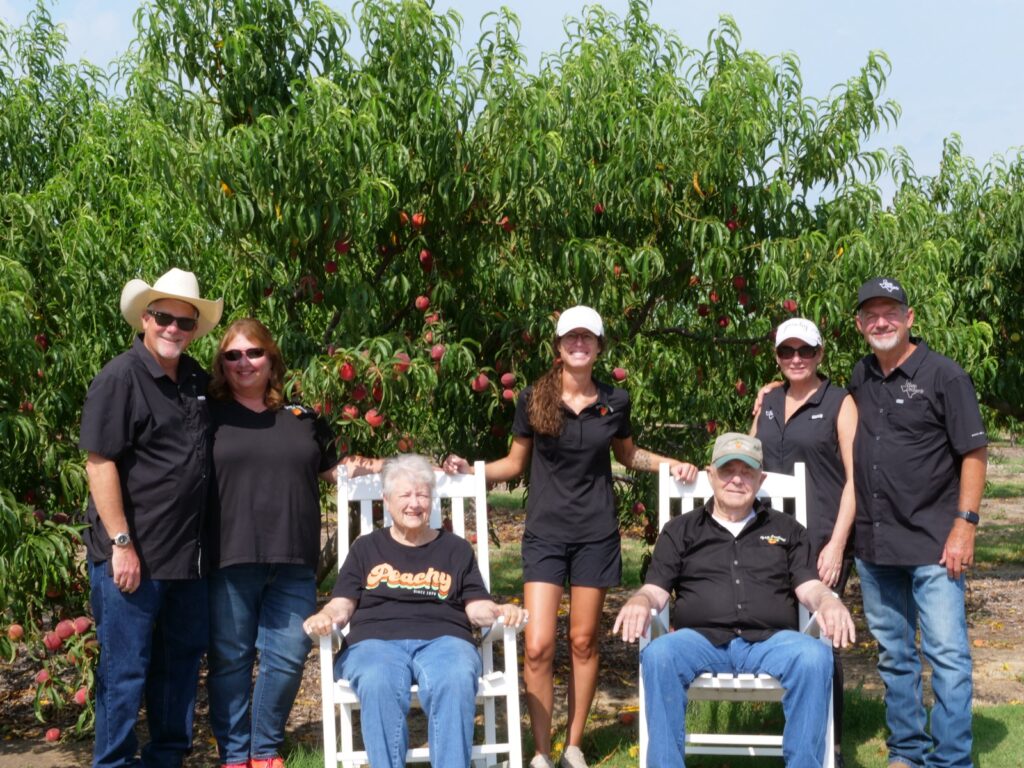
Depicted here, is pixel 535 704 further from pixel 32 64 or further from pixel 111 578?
pixel 32 64

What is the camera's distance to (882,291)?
14.7ft

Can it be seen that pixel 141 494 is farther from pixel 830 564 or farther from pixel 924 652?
pixel 924 652

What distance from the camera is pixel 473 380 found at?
5.06 m

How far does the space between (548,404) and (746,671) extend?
1261mm

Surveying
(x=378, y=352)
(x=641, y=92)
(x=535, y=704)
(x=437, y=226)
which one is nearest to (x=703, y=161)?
(x=641, y=92)

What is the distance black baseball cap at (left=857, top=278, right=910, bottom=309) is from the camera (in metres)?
4.50

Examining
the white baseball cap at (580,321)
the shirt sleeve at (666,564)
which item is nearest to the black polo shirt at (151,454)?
the white baseball cap at (580,321)

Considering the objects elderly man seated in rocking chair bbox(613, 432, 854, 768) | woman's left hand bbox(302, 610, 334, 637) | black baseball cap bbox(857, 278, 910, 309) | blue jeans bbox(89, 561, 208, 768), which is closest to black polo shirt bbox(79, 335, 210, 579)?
blue jeans bbox(89, 561, 208, 768)

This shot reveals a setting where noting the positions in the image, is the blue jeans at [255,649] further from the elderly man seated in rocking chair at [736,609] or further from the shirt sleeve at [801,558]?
the shirt sleeve at [801,558]

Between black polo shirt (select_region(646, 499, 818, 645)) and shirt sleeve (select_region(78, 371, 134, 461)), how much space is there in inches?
78.8

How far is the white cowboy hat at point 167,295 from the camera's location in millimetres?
4195

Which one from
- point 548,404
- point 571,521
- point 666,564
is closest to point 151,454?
point 548,404

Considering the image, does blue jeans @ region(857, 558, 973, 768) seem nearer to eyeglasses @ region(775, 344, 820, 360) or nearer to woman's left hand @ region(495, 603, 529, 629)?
eyeglasses @ region(775, 344, 820, 360)

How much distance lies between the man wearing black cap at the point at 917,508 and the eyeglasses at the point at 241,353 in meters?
2.30
